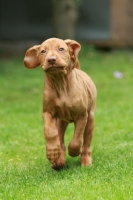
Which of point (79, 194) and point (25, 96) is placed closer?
point (79, 194)

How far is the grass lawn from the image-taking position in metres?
5.32

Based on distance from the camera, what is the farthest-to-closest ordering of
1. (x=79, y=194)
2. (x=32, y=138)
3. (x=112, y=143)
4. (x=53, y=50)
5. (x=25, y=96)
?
(x=25, y=96) → (x=32, y=138) → (x=112, y=143) → (x=53, y=50) → (x=79, y=194)

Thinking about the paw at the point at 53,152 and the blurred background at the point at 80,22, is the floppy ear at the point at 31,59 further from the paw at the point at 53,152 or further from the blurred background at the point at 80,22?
the blurred background at the point at 80,22

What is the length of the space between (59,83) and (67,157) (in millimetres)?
1316

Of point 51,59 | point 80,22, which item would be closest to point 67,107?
point 51,59

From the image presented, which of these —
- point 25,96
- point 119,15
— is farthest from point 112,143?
point 119,15

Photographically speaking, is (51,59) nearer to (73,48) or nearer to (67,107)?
(73,48)

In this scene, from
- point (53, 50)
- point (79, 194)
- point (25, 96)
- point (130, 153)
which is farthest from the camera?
point (25, 96)

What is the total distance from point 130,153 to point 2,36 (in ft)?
48.8

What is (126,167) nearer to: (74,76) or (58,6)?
(74,76)

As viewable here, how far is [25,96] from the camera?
42.4 ft

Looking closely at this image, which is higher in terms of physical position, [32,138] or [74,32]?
[32,138]

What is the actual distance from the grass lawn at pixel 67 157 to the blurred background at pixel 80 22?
5663 millimetres

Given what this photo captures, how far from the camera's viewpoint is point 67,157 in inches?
278
